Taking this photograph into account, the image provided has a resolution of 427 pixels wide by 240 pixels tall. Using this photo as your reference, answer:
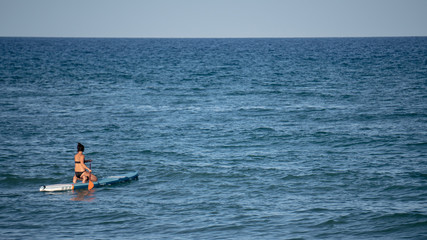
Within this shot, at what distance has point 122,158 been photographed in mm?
24078

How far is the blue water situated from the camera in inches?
614

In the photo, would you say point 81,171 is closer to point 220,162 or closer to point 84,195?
point 84,195

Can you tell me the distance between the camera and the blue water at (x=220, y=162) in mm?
15594

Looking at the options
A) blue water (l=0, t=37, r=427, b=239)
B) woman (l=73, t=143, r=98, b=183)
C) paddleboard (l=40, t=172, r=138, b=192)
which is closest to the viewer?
blue water (l=0, t=37, r=427, b=239)

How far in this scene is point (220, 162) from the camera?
2314 cm

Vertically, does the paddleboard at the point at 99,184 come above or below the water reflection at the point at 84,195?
above

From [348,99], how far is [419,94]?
22.3ft

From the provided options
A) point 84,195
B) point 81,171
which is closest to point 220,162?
point 81,171

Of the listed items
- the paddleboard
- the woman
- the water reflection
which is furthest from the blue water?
the woman

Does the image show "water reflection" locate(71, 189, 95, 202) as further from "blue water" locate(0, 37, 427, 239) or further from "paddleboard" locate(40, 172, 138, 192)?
"paddleboard" locate(40, 172, 138, 192)

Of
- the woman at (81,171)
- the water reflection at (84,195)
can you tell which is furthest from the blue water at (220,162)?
the woman at (81,171)

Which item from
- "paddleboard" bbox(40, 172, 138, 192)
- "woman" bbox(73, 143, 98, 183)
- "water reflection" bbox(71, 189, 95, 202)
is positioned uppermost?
"woman" bbox(73, 143, 98, 183)

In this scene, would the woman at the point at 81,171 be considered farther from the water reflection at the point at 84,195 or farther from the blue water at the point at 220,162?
the blue water at the point at 220,162

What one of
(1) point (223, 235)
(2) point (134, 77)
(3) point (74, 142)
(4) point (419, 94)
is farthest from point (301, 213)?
(2) point (134, 77)
